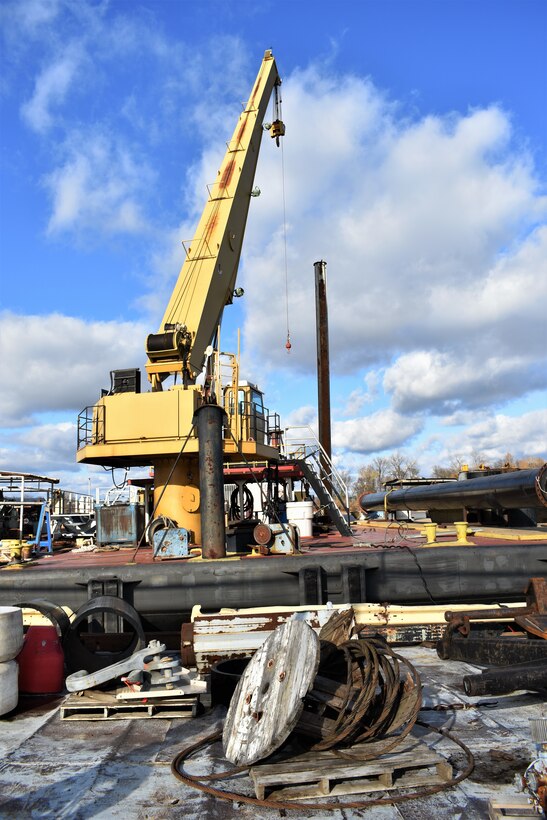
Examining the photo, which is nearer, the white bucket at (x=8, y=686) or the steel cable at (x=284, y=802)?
the steel cable at (x=284, y=802)

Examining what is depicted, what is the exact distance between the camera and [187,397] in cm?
1058

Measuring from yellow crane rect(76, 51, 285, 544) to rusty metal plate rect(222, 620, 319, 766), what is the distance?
4.32m

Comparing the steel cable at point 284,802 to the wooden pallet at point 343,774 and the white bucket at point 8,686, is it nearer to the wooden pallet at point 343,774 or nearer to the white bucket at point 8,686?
the wooden pallet at point 343,774

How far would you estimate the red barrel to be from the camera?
6688mm

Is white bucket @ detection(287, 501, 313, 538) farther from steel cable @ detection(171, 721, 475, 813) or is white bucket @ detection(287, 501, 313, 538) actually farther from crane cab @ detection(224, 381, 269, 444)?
steel cable @ detection(171, 721, 475, 813)

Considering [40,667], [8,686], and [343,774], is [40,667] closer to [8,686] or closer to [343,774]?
[8,686]

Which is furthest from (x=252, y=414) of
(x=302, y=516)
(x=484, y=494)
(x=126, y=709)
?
(x=126, y=709)

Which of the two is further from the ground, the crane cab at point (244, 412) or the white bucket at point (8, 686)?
the crane cab at point (244, 412)

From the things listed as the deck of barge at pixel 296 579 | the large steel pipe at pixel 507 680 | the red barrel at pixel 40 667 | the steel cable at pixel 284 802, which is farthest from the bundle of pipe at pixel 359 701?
the red barrel at pixel 40 667

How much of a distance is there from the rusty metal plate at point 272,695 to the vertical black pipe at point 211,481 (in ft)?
11.4

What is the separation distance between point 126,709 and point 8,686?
1.16 m

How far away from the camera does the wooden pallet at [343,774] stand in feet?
13.4

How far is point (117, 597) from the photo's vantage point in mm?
7801

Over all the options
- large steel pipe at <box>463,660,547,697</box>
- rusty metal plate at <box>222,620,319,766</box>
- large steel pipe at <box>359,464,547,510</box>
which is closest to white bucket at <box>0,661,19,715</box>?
rusty metal plate at <box>222,620,319,766</box>
